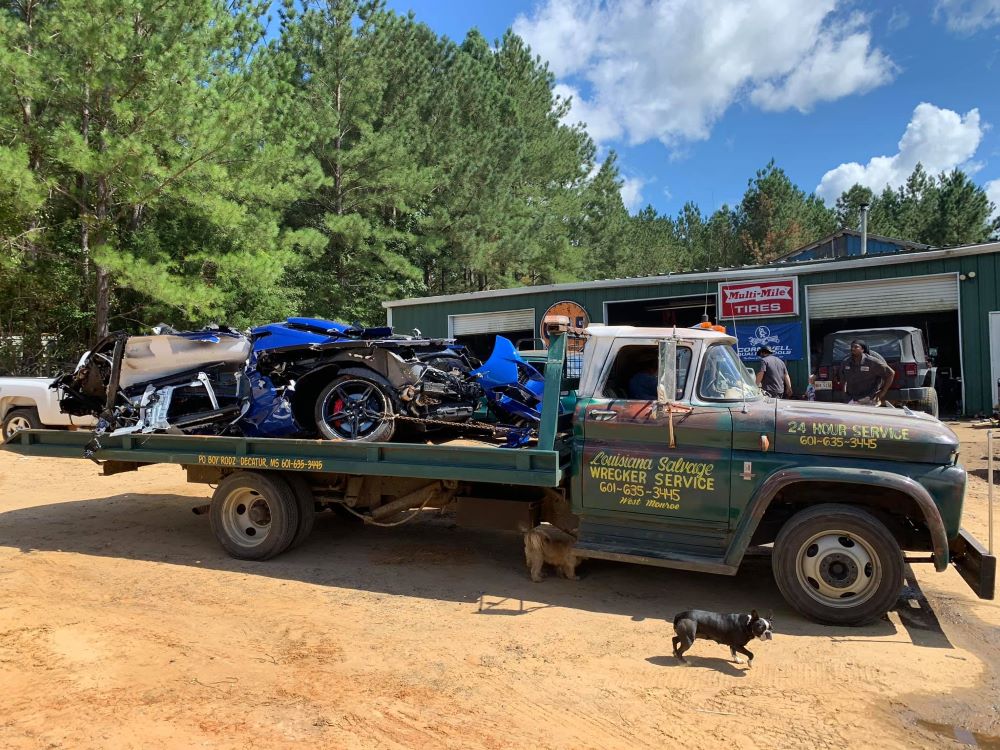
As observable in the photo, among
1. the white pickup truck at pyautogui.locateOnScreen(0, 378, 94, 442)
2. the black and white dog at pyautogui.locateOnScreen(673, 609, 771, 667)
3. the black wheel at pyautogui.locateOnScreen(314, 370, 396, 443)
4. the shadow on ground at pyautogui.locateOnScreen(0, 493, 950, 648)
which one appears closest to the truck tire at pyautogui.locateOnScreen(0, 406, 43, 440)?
the white pickup truck at pyautogui.locateOnScreen(0, 378, 94, 442)

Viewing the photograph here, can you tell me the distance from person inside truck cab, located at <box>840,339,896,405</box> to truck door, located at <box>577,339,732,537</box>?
21.8 feet

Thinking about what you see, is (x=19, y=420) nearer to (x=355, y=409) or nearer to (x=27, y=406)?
(x=27, y=406)

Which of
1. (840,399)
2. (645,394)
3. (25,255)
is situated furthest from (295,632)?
(25,255)

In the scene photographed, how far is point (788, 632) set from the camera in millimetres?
4559

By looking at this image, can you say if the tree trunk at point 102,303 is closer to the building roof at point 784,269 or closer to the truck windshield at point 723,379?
the building roof at point 784,269

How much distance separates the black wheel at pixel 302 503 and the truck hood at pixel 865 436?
3973mm

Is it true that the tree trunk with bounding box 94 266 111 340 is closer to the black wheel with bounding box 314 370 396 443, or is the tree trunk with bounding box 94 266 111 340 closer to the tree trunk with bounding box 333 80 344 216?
the tree trunk with bounding box 333 80 344 216

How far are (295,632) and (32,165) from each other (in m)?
15.6

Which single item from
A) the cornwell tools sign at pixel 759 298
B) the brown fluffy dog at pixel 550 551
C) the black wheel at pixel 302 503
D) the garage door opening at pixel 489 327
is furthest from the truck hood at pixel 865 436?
the garage door opening at pixel 489 327

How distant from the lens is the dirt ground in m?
3.36

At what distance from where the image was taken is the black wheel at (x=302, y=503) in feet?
20.6

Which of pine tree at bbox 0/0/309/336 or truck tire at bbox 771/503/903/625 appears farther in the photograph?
pine tree at bbox 0/0/309/336

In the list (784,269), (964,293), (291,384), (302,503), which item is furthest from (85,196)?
(964,293)

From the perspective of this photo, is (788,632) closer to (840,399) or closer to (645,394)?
(645,394)
